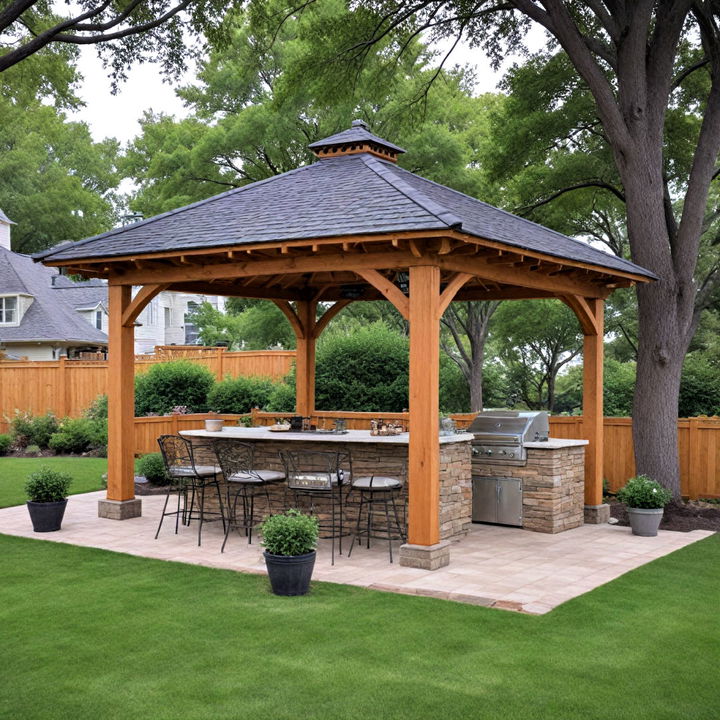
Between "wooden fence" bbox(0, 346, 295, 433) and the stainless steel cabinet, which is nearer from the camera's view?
the stainless steel cabinet

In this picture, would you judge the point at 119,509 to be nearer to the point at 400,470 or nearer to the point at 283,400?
the point at 400,470

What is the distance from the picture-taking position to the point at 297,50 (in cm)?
2298

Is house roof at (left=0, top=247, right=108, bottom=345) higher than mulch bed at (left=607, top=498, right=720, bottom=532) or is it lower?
higher

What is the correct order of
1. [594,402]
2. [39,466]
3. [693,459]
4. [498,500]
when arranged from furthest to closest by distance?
[39,466], [693,459], [594,402], [498,500]

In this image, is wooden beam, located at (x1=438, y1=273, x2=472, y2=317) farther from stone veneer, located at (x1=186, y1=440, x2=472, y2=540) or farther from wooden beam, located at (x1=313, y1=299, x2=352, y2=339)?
wooden beam, located at (x1=313, y1=299, x2=352, y2=339)

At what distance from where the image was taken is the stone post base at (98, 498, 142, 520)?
35.8 ft

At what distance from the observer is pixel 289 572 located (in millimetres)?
7242

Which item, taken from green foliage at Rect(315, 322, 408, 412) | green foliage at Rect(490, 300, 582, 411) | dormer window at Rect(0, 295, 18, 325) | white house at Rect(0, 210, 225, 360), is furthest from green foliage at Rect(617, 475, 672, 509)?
dormer window at Rect(0, 295, 18, 325)

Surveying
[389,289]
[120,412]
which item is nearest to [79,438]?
[120,412]

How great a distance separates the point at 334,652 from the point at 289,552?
1501mm

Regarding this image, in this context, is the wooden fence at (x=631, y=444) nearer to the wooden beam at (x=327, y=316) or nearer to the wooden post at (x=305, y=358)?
the wooden post at (x=305, y=358)

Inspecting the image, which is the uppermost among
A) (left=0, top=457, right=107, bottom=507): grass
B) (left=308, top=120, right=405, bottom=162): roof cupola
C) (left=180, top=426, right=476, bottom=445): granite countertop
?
(left=308, top=120, right=405, bottom=162): roof cupola

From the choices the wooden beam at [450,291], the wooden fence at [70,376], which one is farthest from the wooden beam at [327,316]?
the wooden fence at [70,376]

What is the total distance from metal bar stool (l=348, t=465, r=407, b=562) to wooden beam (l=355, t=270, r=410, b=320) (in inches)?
69.1
